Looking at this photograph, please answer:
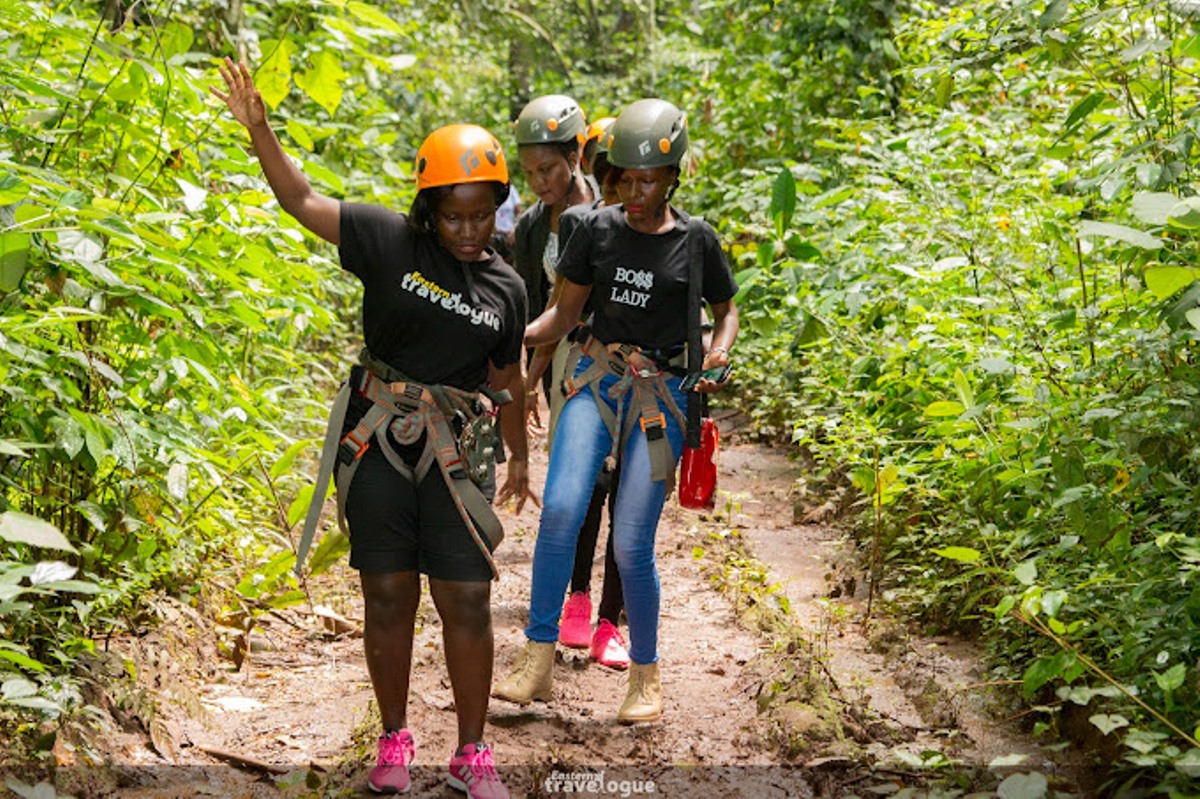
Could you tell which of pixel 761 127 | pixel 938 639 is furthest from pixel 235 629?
pixel 761 127

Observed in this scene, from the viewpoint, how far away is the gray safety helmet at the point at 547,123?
20.4 feet

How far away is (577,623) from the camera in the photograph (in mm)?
6180

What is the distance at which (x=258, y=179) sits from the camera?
689 centimetres

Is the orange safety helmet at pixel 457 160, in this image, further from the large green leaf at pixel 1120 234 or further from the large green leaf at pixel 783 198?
the large green leaf at pixel 783 198

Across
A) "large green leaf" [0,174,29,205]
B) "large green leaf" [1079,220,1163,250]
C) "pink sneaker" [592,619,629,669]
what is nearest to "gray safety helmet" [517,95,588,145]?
"pink sneaker" [592,619,629,669]

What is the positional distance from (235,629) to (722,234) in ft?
24.6

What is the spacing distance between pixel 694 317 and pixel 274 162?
5.94 ft

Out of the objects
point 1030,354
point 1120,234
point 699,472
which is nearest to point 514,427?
point 699,472

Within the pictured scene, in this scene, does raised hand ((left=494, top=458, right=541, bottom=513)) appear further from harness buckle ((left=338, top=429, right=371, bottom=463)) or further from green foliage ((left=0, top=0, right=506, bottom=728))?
green foliage ((left=0, top=0, right=506, bottom=728))

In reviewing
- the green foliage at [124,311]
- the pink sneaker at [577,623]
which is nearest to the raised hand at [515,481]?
the green foliage at [124,311]

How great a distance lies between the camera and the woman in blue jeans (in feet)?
16.7

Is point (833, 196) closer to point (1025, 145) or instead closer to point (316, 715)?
point (1025, 145)

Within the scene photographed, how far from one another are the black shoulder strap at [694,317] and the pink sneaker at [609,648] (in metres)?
1.15

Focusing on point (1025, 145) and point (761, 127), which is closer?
point (1025, 145)
